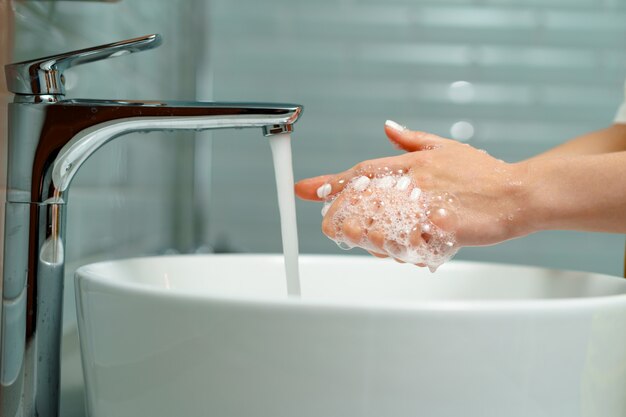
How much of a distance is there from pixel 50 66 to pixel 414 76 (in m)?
1.36

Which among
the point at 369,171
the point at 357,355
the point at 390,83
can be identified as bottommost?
the point at 357,355

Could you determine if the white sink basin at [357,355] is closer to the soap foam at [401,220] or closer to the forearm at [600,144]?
the soap foam at [401,220]

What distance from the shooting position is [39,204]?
1.43 feet

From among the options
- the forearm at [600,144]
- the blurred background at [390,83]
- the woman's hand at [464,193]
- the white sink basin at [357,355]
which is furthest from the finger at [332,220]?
the blurred background at [390,83]

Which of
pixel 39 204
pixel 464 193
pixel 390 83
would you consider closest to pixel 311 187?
pixel 464 193

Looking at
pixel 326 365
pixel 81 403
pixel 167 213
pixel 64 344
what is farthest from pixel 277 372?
pixel 167 213

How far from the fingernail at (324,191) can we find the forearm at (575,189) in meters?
0.16

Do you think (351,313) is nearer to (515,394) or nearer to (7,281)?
(515,394)

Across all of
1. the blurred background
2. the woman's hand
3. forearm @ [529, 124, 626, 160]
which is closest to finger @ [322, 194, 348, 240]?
the woman's hand

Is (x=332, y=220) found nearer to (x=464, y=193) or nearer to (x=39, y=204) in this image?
(x=464, y=193)

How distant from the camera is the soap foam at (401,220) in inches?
21.8

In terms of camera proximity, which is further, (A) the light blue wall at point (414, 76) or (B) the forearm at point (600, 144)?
(A) the light blue wall at point (414, 76)

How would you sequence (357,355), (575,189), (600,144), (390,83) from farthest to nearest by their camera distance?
(390,83) → (600,144) → (575,189) → (357,355)

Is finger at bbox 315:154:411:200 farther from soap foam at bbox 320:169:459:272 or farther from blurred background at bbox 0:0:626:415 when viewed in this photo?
blurred background at bbox 0:0:626:415
